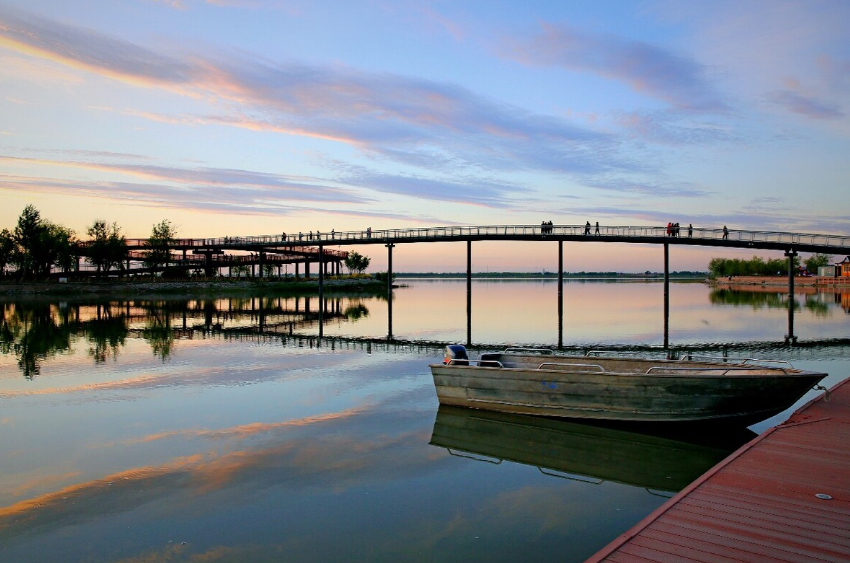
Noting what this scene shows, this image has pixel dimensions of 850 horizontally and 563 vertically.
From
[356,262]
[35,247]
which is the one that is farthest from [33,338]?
[356,262]

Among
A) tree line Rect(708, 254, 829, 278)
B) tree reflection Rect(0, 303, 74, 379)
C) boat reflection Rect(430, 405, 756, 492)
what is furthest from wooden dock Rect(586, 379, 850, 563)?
tree line Rect(708, 254, 829, 278)

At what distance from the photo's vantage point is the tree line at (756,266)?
174000 mm

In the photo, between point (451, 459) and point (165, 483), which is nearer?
point (165, 483)

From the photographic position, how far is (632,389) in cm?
1441

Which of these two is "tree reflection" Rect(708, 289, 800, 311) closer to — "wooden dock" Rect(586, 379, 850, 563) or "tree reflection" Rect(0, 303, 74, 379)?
"wooden dock" Rect(586, 379, 850, 563)

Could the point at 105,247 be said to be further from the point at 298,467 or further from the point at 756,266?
the point at 756,266

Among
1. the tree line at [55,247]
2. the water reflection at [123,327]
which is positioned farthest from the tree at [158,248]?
the water reflection at [123,327]

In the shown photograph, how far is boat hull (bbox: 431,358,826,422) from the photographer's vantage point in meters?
13.6

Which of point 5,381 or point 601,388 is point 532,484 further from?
point 5,381

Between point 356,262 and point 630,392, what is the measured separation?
140885 millimetres

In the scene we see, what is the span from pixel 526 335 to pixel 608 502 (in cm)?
2722

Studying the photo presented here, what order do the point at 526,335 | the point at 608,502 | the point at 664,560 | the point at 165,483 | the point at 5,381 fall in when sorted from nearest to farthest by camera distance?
the point at 664,560 < the point at 608,502 < the point at 165,483 < the point at 5,381 < the point at 526,335

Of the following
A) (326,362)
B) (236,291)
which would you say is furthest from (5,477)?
(236,291)

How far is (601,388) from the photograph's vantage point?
1472 cm
